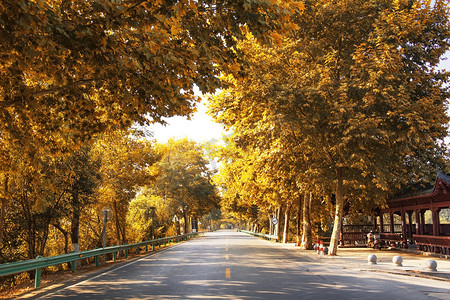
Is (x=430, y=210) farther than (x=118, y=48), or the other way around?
(x=430, y=210)

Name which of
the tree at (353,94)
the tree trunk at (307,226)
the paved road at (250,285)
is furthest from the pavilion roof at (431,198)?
the paved road at (250,285)

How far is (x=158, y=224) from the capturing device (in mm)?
40531

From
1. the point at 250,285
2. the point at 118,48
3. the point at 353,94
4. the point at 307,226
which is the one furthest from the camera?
the point at 307,226

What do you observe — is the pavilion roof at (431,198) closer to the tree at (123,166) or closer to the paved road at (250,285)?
the paved road at (250,285)

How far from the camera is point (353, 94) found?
61.2 feet

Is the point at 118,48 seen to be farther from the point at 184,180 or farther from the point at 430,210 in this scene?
the point at 184,180

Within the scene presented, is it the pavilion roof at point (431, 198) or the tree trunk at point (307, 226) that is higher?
the pavilion roof at point (431, 198)

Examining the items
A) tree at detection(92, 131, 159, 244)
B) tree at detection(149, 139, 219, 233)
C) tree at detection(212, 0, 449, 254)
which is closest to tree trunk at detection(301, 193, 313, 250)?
tree at detection(212, 0, 449, 254)

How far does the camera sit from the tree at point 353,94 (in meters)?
16.7

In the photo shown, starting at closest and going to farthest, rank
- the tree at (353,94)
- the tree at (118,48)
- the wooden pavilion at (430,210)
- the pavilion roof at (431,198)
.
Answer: the tree at (118,48) < the tree at (353,94) < the pavilion roof at (431,198) < the wooden pavilion at (430,210)

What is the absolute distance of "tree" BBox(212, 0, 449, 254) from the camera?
54.9ft

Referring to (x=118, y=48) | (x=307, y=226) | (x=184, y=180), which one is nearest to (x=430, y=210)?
(x=307, y=226)

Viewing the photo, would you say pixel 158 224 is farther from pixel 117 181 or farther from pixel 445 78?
pixel 445 78

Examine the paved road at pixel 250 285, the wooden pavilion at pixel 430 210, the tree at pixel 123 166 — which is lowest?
the paved road at pixel 250 285
